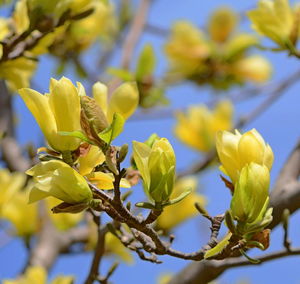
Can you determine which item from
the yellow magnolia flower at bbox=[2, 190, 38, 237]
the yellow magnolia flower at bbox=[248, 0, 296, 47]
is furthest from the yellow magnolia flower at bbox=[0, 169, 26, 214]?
the yellow magnolia flower at bbox=[248, 0, 296, 47]


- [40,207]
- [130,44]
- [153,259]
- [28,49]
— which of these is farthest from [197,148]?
[153,259]

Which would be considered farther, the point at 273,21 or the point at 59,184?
the point at 273,21

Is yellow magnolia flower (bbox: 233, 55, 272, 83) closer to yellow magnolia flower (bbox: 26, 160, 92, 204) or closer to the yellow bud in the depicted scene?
the yellow bud

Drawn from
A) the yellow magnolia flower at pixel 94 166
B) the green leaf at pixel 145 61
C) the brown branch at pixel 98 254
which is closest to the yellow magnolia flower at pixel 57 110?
the yellow magnolia flower at pixel 94 166

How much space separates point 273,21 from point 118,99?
45 centimetres

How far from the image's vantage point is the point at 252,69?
2.35 metres

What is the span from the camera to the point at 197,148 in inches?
94.8

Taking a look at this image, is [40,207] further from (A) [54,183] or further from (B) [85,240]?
(A) [54,183]

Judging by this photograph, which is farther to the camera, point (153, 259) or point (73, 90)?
point (153, 259)

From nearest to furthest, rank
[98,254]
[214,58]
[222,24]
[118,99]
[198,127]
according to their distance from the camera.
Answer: [118,99]
[98,254]
[214,58]
[198,127]
[222,24]

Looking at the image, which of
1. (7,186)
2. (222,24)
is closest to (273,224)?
(7,186)

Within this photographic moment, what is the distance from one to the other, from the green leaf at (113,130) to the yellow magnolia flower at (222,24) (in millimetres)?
1870

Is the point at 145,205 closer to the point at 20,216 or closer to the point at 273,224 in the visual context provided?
the point at 273,224

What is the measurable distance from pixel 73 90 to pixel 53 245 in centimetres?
154
